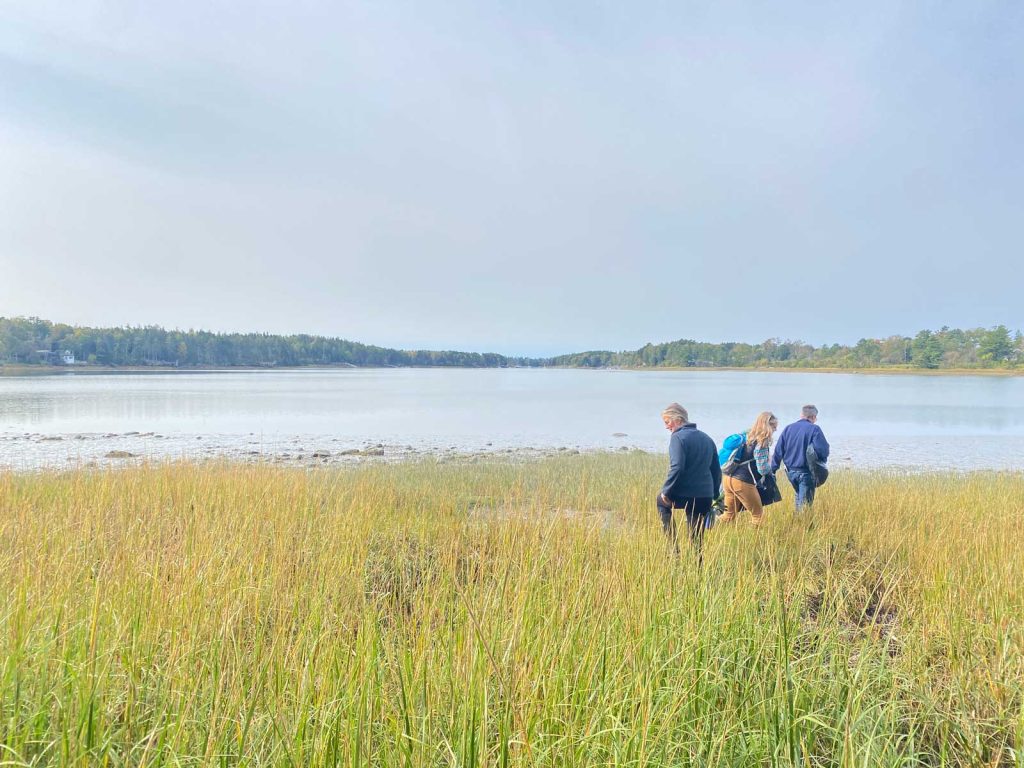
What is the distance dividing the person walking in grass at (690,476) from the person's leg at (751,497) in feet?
2.40

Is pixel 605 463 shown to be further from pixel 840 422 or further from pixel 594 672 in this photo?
pixel 840 422

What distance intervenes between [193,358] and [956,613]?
462 ft

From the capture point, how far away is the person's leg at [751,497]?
19.4 ft

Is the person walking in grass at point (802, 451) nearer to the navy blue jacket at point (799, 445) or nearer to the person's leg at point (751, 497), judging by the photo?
the navy blue jacket at point (799, 445)

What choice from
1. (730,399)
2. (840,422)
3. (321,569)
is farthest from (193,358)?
(321,569)

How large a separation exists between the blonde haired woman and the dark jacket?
0.88 metres

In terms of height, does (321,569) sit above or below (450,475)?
above

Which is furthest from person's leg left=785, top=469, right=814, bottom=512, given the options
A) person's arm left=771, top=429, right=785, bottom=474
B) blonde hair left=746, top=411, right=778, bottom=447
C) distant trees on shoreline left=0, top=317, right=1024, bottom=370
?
distant trees on shoreline left=0, top=317, right=1024, bottom=370

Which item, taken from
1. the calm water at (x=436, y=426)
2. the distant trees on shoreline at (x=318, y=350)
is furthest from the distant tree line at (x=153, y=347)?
A: the calm water at (x=436, y=426)

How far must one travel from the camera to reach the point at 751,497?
5934 mm

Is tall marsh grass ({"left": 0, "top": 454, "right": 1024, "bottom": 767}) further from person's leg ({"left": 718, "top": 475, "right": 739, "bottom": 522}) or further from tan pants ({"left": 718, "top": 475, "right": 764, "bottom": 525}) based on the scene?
person's leg ({"left": 718, "top": 475, "right": 739, "bottom": 522})

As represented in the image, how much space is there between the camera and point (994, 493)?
9.64 meters

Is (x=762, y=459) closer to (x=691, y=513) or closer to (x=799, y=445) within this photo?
(x=691, y=513)

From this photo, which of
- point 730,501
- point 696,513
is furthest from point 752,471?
point 696,513
